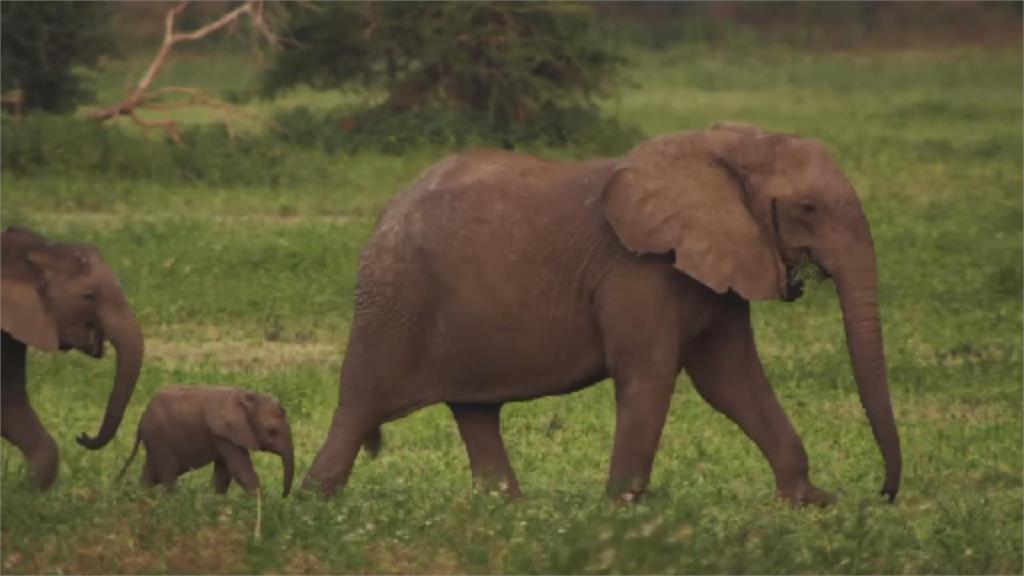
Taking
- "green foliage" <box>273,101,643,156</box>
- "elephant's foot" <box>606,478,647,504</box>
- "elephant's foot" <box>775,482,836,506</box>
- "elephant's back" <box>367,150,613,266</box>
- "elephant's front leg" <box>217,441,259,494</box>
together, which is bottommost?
"green foliage" <box>273,101,643,156</box>

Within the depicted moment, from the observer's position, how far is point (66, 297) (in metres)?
12.5

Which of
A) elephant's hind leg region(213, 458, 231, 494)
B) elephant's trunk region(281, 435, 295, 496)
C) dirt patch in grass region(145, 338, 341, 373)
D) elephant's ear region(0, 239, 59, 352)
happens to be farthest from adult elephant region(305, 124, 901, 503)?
dirt patch in grass region(145, 338, 341, 373)

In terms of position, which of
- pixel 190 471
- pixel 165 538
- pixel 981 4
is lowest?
pixel 981 4

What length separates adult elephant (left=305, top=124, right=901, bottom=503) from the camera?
12.8m

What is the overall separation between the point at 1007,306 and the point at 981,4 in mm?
26684

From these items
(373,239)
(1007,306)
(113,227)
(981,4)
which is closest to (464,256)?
(373,239)

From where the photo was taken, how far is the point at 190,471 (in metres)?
14.9

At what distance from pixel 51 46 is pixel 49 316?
18.8 m

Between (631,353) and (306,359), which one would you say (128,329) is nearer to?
(631,353)

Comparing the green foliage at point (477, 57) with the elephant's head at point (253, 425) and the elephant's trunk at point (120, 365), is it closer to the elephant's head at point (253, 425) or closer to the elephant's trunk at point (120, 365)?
the elephant's head at point (253, 425)

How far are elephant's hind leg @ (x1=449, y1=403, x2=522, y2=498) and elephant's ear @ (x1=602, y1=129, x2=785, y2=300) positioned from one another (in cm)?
111

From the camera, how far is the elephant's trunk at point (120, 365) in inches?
482

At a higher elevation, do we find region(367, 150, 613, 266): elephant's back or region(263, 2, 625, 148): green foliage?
region(367, 150, 613, 266): elephant's back

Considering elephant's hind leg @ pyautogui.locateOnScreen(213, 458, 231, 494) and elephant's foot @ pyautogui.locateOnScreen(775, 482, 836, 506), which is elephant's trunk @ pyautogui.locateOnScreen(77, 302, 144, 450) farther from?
elephant's foot @ pyautogui.locateOnScreen(775, 482, 836, 506)
